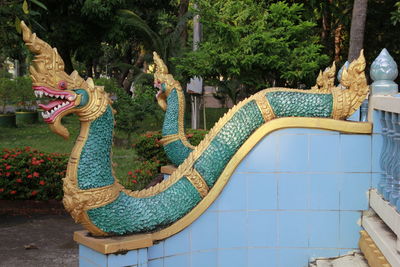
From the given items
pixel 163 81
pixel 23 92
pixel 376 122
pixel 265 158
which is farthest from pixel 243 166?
pixel 23 92

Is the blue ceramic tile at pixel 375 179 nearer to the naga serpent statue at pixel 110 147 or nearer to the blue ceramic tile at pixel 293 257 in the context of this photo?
the naga serpent statue at pixel 110 147

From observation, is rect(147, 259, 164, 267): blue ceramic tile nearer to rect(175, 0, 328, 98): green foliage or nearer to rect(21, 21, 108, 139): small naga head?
rect(21, 21, 108, 139): small naga head

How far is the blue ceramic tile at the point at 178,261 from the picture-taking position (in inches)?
158

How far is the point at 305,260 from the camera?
4277 mm

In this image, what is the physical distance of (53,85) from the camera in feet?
11.8

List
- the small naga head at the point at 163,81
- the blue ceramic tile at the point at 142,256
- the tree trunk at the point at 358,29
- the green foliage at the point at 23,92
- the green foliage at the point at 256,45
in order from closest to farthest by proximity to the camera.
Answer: the blue ceramic tile at the point at 142,256
the small naga head at the point at 163,81
the green foliage at the point at 256,45
the tree trunk at the point at 358,29
the green foliage at the point at 23,92

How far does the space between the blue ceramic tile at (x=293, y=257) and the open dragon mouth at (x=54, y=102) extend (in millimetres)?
2118

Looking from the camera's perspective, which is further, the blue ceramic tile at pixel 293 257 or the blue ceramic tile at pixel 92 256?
the blue ceramic tile at pixel 293 257

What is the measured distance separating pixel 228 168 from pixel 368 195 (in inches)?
46.8

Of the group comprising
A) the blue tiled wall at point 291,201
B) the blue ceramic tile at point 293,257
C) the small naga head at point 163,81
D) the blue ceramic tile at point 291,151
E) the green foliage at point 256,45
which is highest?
the green foliage at point 256,45

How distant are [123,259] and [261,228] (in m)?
1.20

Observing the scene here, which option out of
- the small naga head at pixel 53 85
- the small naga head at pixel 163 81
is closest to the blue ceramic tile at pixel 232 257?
the small naga head at pixel 53 85

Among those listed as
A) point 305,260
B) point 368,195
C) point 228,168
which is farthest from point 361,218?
point 228,168

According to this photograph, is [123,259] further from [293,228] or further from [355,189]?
[355,189]
